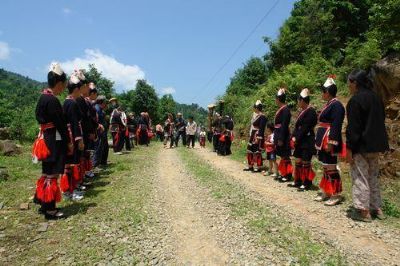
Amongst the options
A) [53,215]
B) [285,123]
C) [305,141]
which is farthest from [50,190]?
[285,123]

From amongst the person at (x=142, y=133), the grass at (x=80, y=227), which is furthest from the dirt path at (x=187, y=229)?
the person at (x=142, y=133)

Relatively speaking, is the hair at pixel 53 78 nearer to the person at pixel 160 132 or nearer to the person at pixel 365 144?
the person at pixel 365 144

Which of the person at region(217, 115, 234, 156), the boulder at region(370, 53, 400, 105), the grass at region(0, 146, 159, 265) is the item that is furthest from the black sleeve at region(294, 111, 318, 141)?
the person at region(217, 115, 234, 156)

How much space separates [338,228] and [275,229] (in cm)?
103

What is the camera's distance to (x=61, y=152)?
20.7ft

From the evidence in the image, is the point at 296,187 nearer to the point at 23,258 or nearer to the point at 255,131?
the point at 255,131

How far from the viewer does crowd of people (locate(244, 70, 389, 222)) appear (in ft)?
19.8

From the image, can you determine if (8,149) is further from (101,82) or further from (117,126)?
(101,82)

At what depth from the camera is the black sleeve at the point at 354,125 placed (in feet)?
19.9

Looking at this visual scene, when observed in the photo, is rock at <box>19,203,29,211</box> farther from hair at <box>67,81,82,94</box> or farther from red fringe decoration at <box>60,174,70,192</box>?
hair at <box>67,81,82,94</box>

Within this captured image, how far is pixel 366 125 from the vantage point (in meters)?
6.07

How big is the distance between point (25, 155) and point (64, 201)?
7767 mm

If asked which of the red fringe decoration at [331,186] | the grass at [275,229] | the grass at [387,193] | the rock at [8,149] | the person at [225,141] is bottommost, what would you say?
the grass at [275,229]

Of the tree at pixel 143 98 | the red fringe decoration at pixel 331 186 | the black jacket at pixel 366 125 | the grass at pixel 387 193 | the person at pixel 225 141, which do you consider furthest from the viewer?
the tree at pixel 143 98
